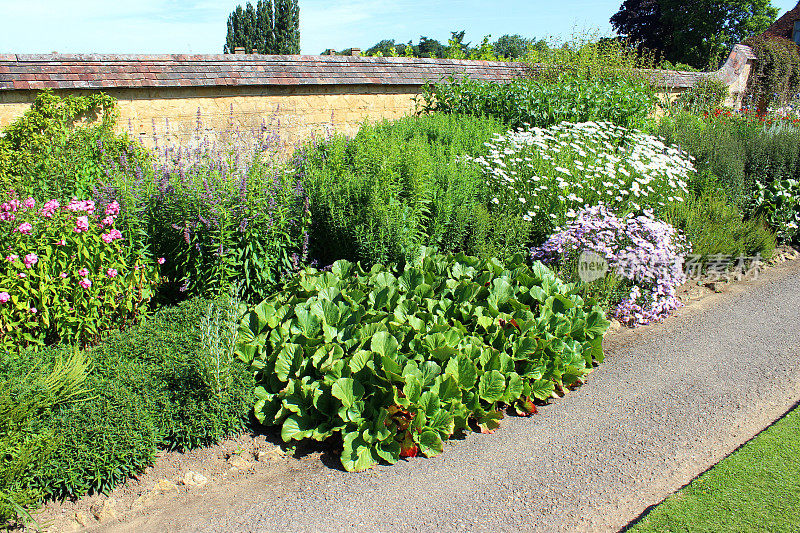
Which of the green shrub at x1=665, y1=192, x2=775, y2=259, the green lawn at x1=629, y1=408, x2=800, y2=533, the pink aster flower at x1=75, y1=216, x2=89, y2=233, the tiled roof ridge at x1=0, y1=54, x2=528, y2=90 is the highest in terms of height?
the tiled roof ridge at x1=0, y1=54, x2=528, y2=90

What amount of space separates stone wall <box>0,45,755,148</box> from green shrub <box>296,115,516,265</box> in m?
1.73

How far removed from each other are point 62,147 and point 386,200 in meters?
3.69

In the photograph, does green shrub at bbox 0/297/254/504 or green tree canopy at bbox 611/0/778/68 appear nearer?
green shrub at bbox 0/297/254/504

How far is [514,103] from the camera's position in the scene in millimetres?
9961

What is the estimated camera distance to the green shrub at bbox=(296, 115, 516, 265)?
5281 millimetres

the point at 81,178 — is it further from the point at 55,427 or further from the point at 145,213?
the point at 55,427

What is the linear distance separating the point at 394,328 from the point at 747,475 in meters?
2.36

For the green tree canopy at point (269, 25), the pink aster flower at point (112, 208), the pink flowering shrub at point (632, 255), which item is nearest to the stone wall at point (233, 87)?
the pink aster flower at point (112, 208)

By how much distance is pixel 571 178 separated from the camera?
7.06 m

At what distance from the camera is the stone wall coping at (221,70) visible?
7.85m

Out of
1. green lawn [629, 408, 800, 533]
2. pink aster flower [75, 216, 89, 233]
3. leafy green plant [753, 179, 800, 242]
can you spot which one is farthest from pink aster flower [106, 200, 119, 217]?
leafy green plant [753, 179, 800, 242]

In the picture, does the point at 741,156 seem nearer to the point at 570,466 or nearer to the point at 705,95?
the point at 570,466

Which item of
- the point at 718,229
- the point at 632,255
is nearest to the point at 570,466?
the point at 632,255

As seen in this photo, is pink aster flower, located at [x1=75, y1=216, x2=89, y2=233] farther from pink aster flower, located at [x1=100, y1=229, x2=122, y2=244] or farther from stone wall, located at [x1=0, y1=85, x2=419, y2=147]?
stone wall, located at [x1=0, y1=85, x2=419, y2=147]
